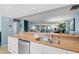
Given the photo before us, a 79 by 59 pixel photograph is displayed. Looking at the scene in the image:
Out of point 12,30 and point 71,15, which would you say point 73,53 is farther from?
point 12,30

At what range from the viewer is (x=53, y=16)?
7.05 feet

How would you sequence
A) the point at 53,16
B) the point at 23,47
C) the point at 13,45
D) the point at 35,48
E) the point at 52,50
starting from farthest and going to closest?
the point at 13,45
the point at 23,47
the point at 35,48
the point at 53,16
the point at 52,50

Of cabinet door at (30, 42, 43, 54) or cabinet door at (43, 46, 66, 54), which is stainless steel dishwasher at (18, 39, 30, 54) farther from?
cabinet door at (43, 46, 66, 54)

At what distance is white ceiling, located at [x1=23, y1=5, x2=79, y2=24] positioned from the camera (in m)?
1.90

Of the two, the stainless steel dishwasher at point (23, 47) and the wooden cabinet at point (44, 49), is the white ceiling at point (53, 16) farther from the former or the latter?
the stainless steel dishwasher at point (23, 47)

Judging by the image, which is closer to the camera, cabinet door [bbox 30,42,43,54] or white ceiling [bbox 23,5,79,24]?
white ceiling [bbox 23,5,79,24]

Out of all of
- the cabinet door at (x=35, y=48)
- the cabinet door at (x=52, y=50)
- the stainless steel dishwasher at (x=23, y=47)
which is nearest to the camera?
the cabinet door at (x=52, y=50)

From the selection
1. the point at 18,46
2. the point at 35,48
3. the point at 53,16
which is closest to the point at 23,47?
the point at 18,46

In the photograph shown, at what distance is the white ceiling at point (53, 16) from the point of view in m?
1.90

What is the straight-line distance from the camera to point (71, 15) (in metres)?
1.88

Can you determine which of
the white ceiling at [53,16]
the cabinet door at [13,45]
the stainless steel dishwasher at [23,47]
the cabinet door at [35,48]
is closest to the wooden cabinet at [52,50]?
the cabinet door at [35,48]

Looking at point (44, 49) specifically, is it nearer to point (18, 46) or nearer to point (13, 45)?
point (18, 46)

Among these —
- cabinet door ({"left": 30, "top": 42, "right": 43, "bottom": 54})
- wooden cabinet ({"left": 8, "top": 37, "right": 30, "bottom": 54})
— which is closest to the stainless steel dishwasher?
wooden cabinet ({"left": 8, "top": 37, "right": 30, "bottom": 54})

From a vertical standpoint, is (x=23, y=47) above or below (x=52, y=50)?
below
